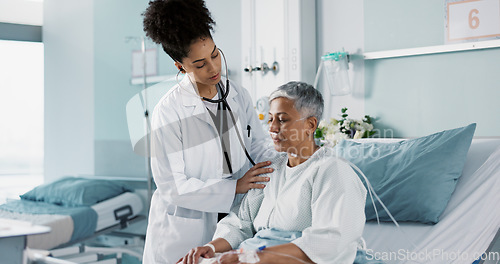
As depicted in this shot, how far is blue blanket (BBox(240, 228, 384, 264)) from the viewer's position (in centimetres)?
135

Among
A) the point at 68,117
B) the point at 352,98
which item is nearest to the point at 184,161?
the point at 68,117

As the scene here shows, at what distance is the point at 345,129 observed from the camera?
Answer: 8.66 feet

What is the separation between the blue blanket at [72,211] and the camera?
2424 mm

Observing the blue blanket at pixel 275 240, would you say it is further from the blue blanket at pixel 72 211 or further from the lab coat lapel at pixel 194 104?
the blue blanket at pixel 72 211

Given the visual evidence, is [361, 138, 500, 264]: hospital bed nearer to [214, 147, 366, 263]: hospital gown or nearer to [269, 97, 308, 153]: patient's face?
[214, 147, 366, 263]: hospital gown

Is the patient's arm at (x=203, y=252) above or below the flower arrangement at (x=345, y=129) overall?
below

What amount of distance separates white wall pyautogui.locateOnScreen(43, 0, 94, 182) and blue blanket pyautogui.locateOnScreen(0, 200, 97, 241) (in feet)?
0.54

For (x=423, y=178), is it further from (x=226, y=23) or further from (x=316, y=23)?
(x=226, y=23)

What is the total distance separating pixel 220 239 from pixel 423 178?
2.73 feet

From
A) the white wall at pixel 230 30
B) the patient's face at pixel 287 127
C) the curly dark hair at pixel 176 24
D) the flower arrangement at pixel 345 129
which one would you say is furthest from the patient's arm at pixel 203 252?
the white wall at pixel 230 30

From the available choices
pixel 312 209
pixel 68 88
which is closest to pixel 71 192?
pixel 68 88

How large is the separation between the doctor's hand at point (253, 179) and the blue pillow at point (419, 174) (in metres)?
0.53

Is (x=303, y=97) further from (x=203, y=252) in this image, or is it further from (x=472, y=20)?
(x=472, y=20)

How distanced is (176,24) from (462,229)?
49.1 inches
